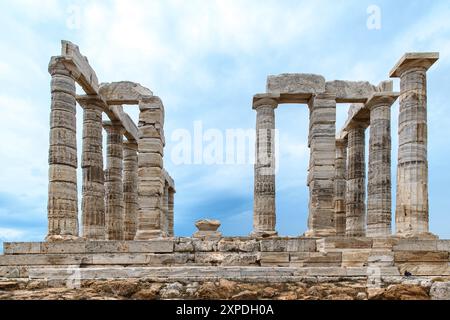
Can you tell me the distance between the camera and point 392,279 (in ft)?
29.8

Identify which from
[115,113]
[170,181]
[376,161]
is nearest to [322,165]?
[376,161]

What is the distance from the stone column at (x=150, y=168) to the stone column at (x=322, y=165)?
25.4 feet

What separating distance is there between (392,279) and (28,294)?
8.65 meters

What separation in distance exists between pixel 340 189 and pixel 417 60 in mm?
10908

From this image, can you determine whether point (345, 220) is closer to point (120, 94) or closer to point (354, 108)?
point (354, 108)

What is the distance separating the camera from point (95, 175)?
64.8 ft

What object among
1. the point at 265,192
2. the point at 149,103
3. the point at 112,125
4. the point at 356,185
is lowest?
the point at 265,192

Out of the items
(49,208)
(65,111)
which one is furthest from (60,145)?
(49,208)

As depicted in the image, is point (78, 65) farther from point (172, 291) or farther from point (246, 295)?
point (246, 295)

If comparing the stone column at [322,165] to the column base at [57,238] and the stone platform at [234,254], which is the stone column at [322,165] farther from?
the column base at [57,238]

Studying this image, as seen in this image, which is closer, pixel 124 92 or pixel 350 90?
pixel 350 90

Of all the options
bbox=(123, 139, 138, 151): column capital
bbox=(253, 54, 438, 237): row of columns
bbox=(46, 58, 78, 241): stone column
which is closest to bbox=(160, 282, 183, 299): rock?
bbox=(46, 58, 78, 241): stone column

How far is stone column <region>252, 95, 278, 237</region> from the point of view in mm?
18250

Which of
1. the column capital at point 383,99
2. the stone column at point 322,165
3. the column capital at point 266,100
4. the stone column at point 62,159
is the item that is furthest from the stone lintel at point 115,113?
the column capital at point 383,99
